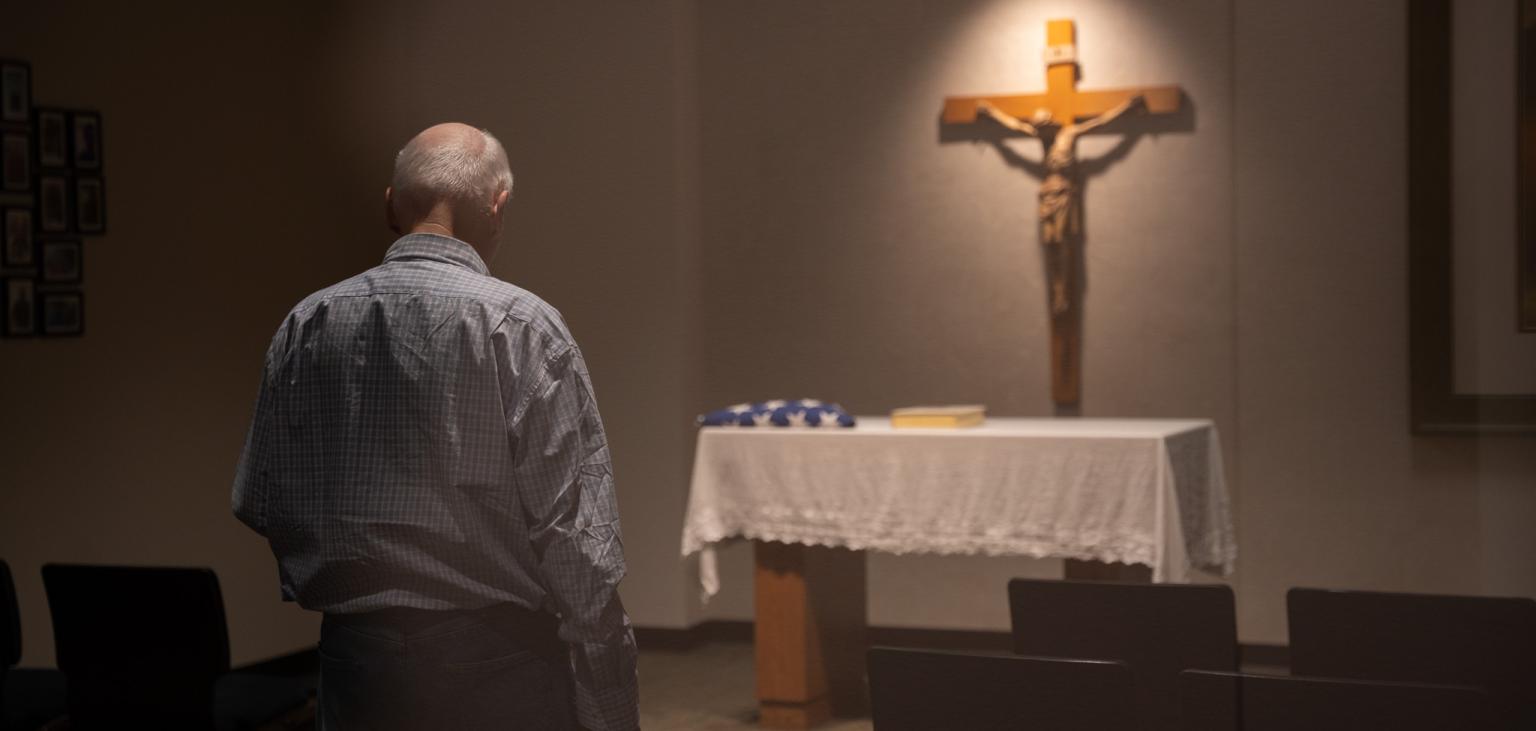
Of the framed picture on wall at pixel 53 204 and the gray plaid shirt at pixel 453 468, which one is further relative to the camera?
the framed picture on wall at pixel 53 204

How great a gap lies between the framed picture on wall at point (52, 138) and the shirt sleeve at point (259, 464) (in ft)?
11.3

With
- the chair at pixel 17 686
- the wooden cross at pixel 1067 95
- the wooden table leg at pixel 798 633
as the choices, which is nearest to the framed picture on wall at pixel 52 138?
the chair at pixel 17 686

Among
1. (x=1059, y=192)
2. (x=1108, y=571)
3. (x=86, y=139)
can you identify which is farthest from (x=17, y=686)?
(x=1059, y=192)

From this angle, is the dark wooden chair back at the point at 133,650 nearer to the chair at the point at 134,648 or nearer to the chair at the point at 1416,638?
the chair at the point at 134,648

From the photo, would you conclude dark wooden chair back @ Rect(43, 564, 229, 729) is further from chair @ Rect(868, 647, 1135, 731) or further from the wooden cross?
the wooden cross

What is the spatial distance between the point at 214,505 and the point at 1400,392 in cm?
417

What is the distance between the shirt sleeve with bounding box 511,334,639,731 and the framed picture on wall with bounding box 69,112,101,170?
A: 12.5 ft

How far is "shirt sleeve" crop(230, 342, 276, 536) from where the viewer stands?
208 centimetres

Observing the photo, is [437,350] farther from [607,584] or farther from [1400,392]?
[1400,392]

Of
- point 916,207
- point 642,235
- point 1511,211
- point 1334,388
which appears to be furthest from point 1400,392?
point 642,235

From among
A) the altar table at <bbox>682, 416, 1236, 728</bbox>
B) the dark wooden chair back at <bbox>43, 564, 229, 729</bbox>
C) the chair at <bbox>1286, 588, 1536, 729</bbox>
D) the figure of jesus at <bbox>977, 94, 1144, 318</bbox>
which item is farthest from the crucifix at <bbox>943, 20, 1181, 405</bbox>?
the dark wooden chair back at <bbox>43, 564, 229, 729</bbox>

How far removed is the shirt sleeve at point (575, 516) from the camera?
6.50ft

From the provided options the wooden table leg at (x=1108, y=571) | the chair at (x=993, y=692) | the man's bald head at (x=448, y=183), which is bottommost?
the wooden table leg at (x=1108, y=571)

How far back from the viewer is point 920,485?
14.0 ft
